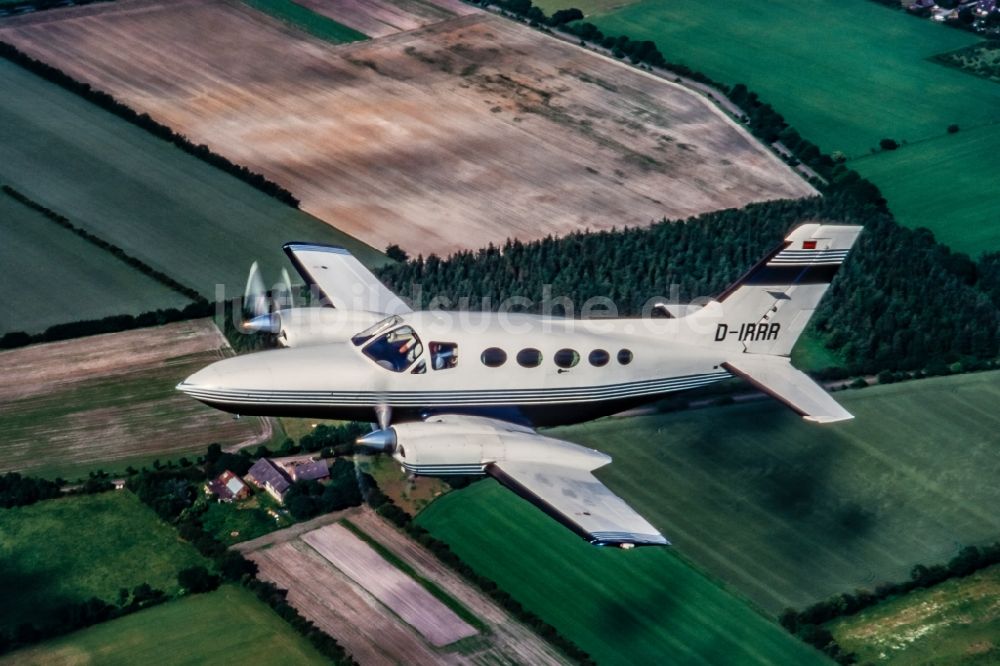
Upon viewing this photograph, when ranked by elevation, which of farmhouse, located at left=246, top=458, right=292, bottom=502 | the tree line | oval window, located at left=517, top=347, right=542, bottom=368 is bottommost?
farmhouse, located at left=246, top=458, right=292, bottom=502

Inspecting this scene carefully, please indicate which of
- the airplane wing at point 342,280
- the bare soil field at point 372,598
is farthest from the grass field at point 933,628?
the airplane wing at point 342,280

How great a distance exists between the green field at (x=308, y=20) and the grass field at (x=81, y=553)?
55.3 meters

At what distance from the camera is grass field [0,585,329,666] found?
54.8m

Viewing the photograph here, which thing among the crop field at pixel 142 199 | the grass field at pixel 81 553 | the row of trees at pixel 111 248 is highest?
the crop field at pixel 142 199

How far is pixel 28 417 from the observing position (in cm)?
6781

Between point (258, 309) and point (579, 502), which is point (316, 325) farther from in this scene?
point (579, 502)

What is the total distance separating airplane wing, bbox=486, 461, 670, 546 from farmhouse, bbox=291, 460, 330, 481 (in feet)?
43.0

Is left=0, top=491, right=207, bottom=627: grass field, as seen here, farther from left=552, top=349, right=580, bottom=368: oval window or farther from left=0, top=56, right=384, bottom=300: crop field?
left=0, top=56, right=384, bottom=300: crop field

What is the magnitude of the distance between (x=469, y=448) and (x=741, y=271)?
1265 inches

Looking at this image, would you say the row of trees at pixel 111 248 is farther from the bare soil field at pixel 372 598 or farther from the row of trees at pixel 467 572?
the bare soil field at pixel 372 598

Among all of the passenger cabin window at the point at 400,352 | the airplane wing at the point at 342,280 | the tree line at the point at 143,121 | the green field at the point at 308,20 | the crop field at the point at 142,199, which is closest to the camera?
the passenger cabin window at the point at 400,352

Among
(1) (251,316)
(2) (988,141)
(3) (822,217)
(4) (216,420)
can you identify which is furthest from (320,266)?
(2) (988,141)

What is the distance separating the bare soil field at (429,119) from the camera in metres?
89.2

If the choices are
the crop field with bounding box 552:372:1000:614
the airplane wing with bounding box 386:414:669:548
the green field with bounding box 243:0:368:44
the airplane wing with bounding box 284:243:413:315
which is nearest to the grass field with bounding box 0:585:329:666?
the airplane wing with bounding box 386:414:669:548
